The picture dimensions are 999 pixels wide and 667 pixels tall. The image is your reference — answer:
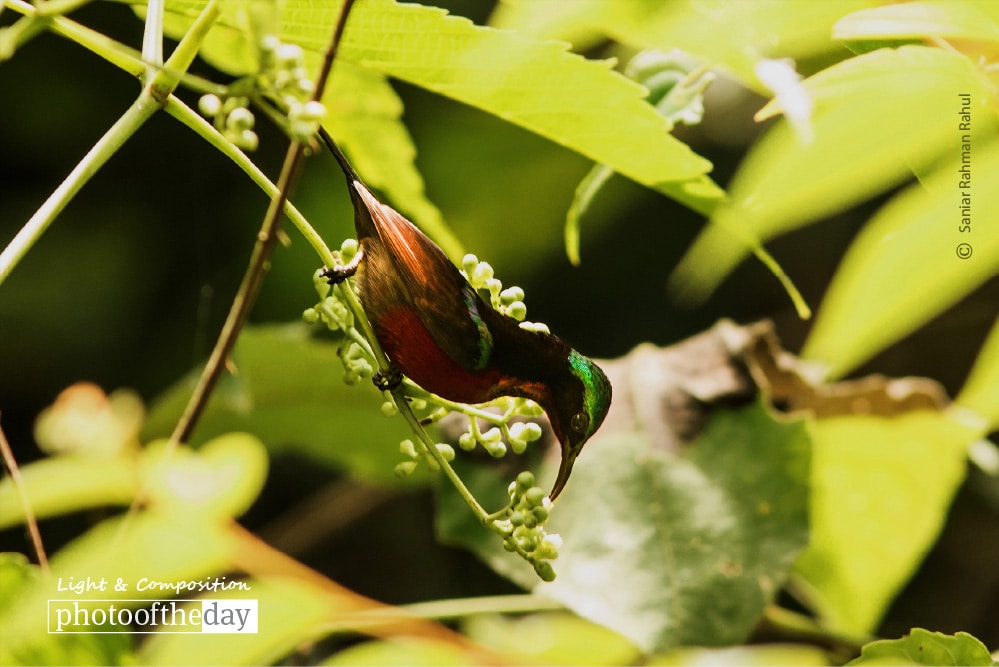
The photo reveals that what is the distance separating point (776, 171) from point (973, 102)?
208 mm

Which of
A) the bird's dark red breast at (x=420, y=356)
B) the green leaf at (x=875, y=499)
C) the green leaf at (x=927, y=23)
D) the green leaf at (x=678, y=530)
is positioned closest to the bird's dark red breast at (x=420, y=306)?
the bird's dark red breast at (x=420, y=356)

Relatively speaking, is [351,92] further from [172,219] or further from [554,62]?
[172,219]

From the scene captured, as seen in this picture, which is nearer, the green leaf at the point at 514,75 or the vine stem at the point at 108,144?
the vine stem at the point at 108,144

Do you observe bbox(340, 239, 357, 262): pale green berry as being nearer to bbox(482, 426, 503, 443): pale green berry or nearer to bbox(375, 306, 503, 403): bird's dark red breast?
bbox(375, 306, 503, 403): bird's dark red breast

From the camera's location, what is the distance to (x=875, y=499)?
142 cm

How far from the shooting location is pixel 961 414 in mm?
1394

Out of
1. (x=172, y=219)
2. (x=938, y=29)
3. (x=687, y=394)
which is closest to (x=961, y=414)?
(x=687, y=394)

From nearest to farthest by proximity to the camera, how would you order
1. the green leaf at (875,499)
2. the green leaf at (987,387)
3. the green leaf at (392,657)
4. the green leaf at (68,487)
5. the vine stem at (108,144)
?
the green leaf at (987,387) < the vine stem at (108,144) < the green leaf at (392,657) < the green leaf at (68,487) < the green leaf at (875,499)

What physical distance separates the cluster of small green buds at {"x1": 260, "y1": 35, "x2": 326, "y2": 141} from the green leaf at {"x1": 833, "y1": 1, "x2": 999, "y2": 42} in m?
0.31

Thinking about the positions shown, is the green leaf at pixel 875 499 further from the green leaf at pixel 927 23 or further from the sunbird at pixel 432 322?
the green leaf at pixel 927 23

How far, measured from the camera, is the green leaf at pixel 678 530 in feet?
3.46

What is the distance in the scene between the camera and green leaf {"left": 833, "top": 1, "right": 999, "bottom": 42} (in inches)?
21.0

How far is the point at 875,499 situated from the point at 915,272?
1.03m

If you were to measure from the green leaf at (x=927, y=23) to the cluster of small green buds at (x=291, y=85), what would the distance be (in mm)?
308
